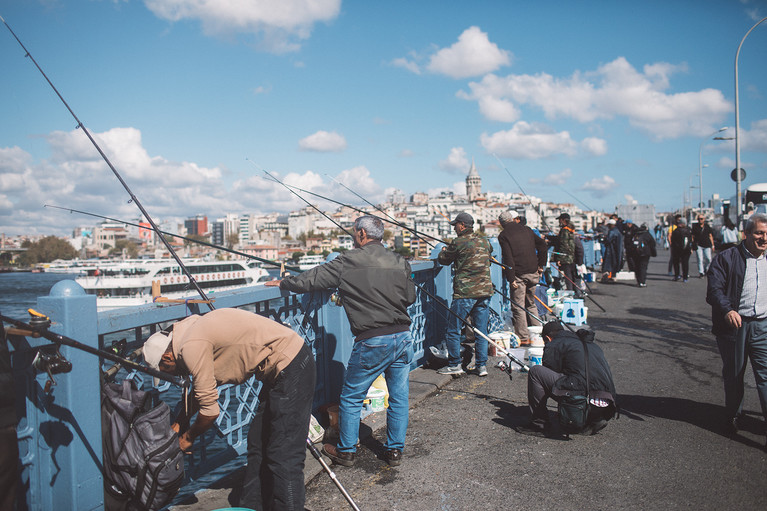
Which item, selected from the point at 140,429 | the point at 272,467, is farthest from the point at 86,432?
the point at 272,467

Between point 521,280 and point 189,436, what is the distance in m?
6.18

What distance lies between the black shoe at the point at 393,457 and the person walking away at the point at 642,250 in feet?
43.1

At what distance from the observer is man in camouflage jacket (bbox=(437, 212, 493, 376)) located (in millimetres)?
6238

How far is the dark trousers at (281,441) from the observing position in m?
2.88

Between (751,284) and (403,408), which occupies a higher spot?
(751,284)

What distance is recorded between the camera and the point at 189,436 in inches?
106

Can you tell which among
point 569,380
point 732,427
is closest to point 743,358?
point 732,427

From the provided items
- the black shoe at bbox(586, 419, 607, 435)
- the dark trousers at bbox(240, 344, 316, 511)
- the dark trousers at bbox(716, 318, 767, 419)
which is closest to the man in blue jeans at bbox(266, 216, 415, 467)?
the dark trousers at bbox(240, 344, 316, 511)

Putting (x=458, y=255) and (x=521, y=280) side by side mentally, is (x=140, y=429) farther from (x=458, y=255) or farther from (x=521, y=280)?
(x=521, y=280)

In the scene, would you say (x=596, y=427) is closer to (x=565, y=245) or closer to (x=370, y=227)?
(x=370, y=227)

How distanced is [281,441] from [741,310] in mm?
3780

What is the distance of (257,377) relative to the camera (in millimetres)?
2908

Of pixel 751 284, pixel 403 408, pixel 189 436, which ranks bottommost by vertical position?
pixel 403 408

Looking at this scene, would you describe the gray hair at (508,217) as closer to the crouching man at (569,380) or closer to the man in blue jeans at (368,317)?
the crouching man at (569,380)
